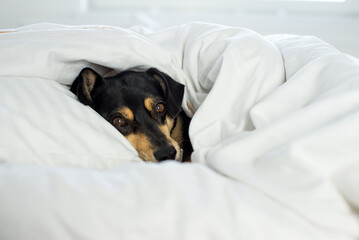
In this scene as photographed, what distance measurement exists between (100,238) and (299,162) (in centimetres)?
40

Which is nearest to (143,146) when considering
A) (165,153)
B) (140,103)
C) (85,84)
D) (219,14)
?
(165,153)

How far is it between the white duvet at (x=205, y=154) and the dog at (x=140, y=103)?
108 mm

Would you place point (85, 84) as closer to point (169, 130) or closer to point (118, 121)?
point (118, 121)

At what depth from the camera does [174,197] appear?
24.2 inches

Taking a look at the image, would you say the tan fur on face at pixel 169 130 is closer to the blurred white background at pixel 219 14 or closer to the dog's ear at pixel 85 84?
the dog's ear at pixel 85 84

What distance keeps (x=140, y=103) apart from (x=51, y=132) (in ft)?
1.57

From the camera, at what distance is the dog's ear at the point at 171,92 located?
1.29 meters

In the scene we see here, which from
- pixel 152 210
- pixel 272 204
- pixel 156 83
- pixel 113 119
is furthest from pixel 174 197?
pixel 156 83

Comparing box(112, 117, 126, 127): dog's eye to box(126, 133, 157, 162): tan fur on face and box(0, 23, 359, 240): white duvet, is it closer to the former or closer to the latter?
box(126, 133, 157, 162): tan fur on face

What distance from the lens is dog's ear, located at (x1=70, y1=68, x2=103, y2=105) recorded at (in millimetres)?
1190

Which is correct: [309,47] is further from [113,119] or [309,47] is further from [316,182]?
[113,119]

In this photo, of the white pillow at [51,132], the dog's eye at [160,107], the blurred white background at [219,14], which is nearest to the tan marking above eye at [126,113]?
the dog's eye at [160,107]

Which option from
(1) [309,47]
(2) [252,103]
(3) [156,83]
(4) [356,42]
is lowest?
(4) [356,42]

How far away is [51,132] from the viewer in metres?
0.89
